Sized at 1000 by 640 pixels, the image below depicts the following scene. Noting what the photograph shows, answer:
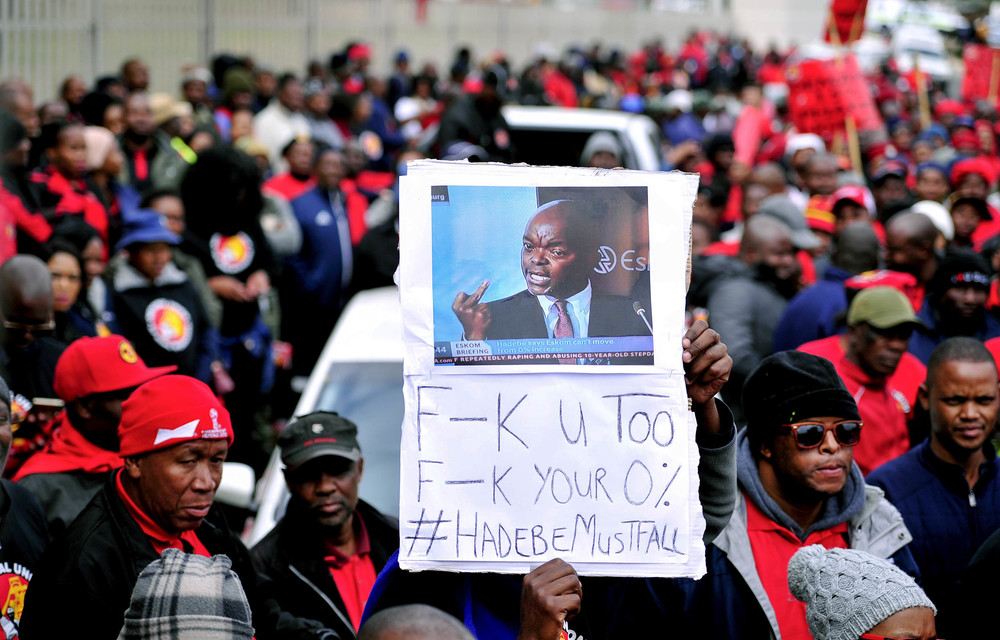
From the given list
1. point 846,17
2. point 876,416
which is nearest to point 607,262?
point 876,416

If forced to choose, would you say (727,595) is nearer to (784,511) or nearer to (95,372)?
(784,511)

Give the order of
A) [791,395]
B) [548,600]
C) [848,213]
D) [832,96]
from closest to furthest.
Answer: [548,600] < [791,395] < [848,213] < [832,96]

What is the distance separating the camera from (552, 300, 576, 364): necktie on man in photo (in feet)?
8.86

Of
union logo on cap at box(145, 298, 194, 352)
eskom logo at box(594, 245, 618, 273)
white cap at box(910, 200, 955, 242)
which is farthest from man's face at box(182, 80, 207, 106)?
eskom logo at box(594, 245, 618, 273)

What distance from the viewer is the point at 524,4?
104 feet

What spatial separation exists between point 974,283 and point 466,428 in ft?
12.8

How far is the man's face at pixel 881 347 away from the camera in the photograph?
16.2ft

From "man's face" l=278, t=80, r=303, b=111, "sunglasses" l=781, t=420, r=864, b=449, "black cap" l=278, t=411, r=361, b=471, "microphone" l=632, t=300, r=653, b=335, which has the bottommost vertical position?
"black cap" l=278, t=411, r=361, b=471

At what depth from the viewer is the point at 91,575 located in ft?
9.98

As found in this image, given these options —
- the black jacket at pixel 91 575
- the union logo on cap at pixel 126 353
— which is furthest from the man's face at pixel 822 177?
the black jacket at pixel 91 575

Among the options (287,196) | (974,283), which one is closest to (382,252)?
(287,196)

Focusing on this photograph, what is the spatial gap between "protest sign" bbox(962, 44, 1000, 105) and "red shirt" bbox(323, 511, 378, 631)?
1779 cm

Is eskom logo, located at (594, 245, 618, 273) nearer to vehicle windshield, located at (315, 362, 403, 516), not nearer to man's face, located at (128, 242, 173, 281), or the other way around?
vehicle windshield, located at (315, 362, 403, 516)

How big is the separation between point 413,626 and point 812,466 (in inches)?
61.1
